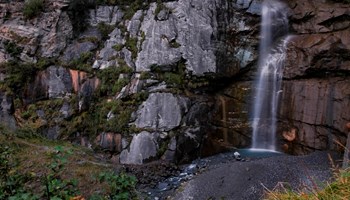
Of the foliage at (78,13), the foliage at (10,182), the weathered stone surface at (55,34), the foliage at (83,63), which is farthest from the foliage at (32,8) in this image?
the foliage at (10,182)

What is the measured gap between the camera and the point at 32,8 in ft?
39.9

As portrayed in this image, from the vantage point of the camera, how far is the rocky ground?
23.8 feet

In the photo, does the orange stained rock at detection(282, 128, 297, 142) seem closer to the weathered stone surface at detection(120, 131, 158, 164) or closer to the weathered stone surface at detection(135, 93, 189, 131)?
the weathered stone surface at detection(135, 93, 189, 131)

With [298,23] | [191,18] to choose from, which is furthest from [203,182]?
[298,23]

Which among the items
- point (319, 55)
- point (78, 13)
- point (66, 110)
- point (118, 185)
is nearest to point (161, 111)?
point (66, 110)

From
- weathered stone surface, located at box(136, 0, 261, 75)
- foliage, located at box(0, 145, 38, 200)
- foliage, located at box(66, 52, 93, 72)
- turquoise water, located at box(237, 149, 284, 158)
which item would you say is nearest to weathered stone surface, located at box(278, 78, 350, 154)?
turquoise water, located at box(237, 149, 284, 158)

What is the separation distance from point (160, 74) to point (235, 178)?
16.2 feet

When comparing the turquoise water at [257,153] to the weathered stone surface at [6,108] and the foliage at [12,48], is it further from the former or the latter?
the foliage at [12,48]

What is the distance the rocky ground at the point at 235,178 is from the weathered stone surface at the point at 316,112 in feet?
2.38

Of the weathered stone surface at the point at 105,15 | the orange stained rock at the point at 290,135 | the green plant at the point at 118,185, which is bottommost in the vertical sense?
the orange stained rock at the point at 290,135

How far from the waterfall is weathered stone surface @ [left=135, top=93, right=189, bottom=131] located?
108 inches

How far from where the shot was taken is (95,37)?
40.3 feet

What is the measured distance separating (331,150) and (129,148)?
6.36 metres

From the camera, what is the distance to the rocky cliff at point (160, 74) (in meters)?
10.3
